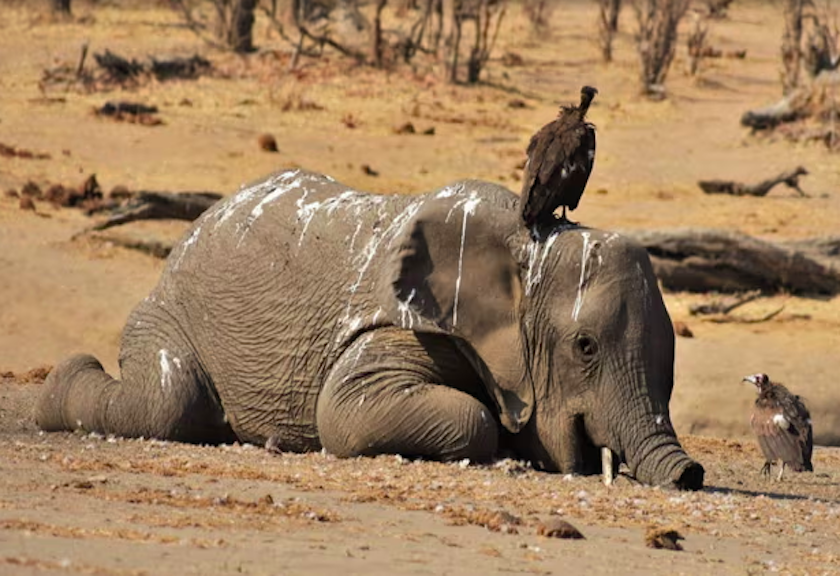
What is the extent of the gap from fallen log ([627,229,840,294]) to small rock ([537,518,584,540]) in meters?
11.5

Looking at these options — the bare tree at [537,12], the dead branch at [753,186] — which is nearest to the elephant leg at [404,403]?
the dead branch at [753,186]

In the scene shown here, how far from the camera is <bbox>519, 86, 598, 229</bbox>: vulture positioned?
34.4ft

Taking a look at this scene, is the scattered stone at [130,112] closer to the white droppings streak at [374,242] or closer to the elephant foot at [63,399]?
the elephant foot at [63,399]

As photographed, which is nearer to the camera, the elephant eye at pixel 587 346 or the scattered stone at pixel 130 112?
the elephant eye at pixel 587 346

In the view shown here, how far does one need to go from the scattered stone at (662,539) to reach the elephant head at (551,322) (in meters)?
1.49

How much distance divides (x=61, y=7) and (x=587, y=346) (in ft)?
97.3

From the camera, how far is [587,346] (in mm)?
10477

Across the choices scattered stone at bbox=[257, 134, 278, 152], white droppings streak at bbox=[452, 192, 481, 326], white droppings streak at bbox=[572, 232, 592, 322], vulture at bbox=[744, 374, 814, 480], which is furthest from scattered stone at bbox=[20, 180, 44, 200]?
white droppings streak at bbox=[572, 232, 592, 322]

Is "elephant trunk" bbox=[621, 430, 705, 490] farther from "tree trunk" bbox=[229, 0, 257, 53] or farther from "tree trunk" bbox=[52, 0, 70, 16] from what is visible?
"tree trunk" bbox=[52, 0, 70, 16]

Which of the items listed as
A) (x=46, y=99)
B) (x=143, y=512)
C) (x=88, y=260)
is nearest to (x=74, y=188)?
(x=88, y=260)

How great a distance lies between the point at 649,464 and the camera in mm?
10195

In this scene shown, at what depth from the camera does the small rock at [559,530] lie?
8430 mm

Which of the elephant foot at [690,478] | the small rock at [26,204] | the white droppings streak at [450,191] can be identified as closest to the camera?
the elephant foot at [690,478]

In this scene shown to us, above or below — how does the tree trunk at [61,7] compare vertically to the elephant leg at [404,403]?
below
